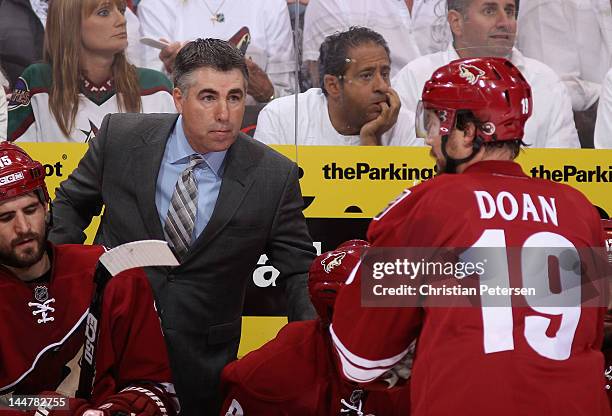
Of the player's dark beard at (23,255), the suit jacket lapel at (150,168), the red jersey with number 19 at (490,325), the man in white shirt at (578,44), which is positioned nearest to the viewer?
the red jersey with number 19 at (490,325)

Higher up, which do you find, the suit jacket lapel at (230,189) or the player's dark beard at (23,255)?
the player's dark beard at (23,255)

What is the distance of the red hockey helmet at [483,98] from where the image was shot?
1984 mm

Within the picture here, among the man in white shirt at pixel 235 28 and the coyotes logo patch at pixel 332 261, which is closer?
the coyotes logo patch at pixel 332 261

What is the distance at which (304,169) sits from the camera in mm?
4055

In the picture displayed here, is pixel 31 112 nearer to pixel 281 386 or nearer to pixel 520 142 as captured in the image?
pixel 281 386

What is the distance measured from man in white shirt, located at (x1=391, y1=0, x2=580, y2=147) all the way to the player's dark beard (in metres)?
2.00

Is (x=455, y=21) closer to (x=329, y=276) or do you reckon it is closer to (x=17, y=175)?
(x=329, y=276)

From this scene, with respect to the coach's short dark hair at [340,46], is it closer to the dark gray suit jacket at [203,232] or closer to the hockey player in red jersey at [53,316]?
the dark gray suit jacket at [203,232]

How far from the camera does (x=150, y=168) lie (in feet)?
9.73

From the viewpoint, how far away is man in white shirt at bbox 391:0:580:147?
410 cm

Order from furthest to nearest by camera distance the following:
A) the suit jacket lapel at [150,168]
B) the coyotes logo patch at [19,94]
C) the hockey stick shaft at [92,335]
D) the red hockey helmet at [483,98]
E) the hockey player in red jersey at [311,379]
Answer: the coyotes logo patch at [19,94] → the suit jacket lapel at [150,168] → the hockey player in red jersey at [311,379] → the hockey stick shaft at [92,335] → the red hockey helmet at [483,98]

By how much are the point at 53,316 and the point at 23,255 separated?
0.57 ft

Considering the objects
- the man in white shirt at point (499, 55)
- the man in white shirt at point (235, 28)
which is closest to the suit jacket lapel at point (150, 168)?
the man in white shirt at point (235, 28)

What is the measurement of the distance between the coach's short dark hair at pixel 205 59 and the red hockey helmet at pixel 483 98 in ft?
3.43
